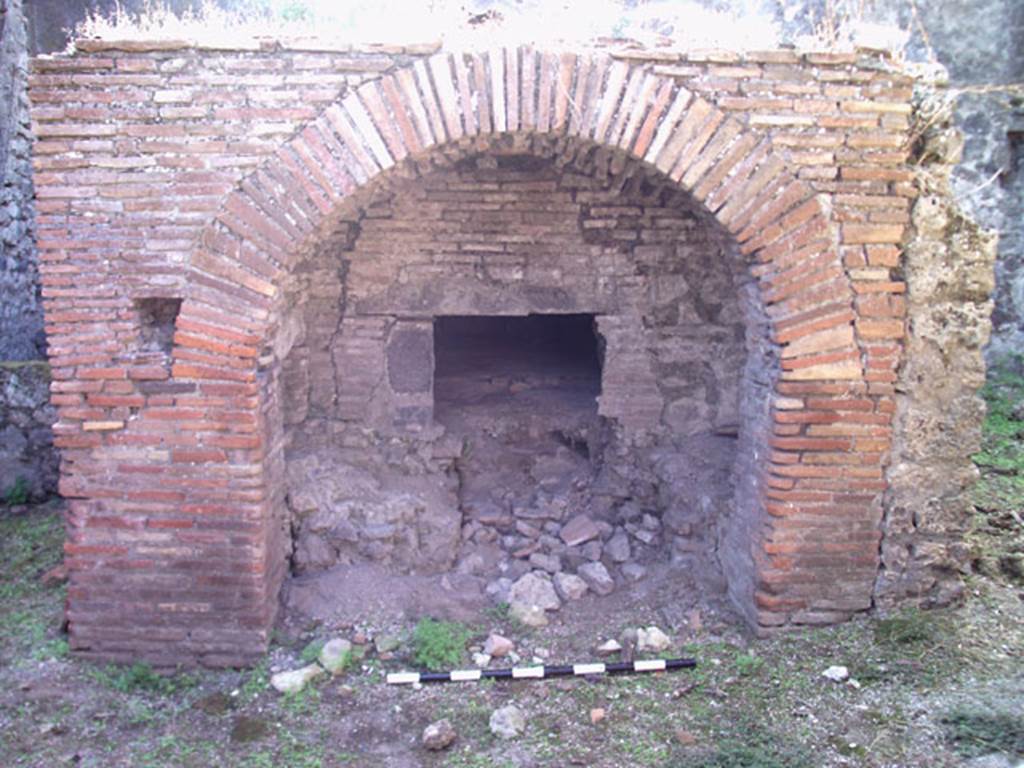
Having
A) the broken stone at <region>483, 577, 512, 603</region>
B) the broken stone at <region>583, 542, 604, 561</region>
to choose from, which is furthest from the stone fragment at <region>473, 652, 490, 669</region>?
the broken stone at <region>583, 542, 604, 561</region>

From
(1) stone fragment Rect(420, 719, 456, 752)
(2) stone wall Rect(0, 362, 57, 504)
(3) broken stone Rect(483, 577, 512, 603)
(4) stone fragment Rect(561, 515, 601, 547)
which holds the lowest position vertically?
(1) stone fragment Rect(420, 719, 456, 752)

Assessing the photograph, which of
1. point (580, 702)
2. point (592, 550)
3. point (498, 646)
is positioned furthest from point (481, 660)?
point (592, 550)

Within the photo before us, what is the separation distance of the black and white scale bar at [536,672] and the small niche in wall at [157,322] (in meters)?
1.95

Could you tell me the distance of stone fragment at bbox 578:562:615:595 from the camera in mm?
4617

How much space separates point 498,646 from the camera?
4.07 meters

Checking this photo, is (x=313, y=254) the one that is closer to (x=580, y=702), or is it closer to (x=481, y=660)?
(x=481, y=660)

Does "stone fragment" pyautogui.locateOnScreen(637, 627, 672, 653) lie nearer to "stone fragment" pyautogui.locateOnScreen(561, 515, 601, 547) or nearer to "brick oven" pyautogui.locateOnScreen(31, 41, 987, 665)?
"brick oven" pyautogui.locateOnScreen(31, 41, 987, 665)

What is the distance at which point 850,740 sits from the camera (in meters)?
3.39

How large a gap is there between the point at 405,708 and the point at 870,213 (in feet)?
10.4

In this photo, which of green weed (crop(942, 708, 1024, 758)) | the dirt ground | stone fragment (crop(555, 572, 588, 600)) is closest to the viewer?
green weed (crop(942, 708, 1024, 758))

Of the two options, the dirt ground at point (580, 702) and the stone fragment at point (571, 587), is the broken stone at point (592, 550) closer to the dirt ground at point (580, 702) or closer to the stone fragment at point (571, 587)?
the stone fragment at point (571, 587)

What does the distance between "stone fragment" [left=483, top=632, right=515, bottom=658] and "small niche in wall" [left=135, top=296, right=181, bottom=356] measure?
7.02 feet

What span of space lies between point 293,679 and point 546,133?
2.85 m

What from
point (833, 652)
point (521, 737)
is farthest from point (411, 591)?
point (833, 652)
